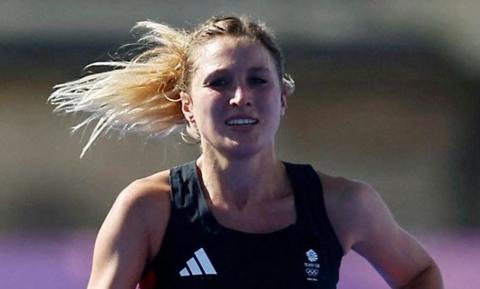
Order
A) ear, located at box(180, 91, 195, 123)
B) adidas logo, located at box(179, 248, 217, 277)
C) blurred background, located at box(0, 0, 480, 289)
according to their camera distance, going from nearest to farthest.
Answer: adidas logo, located at box(179, 248, 217, 277) → ear, located at box(180, 91, 195, 123) → blurred background, located at box(0, 0, 480, 289)

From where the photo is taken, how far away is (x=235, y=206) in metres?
3.58

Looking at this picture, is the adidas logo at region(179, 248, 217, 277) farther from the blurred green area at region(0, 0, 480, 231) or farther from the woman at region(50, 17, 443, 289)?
the blurred green area at region(0, 0, 480, 231)

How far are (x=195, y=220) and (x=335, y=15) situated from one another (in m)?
12.6

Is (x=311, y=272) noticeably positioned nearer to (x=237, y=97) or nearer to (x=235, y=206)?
(x=235, y=206)

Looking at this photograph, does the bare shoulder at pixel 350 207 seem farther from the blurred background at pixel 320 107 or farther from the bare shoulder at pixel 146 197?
the blurred background at pixel 320 107

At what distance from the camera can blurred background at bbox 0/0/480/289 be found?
1339cm

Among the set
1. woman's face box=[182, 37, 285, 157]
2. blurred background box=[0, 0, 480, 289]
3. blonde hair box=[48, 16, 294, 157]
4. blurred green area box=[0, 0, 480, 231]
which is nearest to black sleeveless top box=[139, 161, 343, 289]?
woman's face box=[182, 37, 285, 157]

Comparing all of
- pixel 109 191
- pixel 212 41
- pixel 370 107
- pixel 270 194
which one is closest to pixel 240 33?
pixel 212 41

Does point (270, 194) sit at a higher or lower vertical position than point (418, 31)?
lower

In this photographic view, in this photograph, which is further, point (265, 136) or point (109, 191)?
point (109, 191)

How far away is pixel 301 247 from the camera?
3.48 meters

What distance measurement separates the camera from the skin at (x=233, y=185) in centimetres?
347

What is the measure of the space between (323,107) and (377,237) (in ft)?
36.5

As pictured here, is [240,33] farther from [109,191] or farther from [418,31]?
[418,31]
